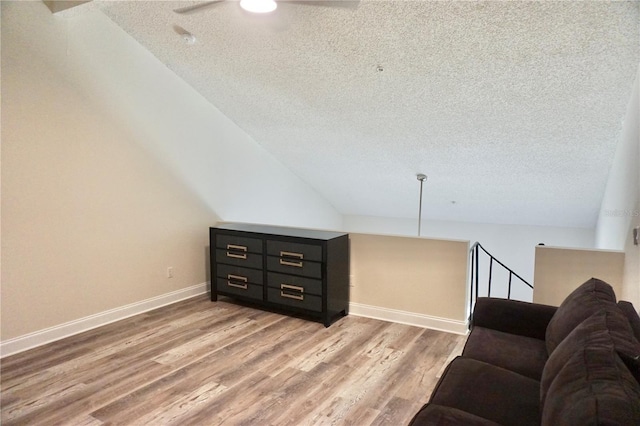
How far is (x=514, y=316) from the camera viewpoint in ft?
8.29

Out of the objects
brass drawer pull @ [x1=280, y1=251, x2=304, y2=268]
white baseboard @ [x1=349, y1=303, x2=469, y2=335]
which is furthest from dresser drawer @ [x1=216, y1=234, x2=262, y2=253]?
white baseboard @ [x1=349, y1=303, x2=469, y2=335]

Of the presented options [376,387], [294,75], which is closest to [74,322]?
[376,387]

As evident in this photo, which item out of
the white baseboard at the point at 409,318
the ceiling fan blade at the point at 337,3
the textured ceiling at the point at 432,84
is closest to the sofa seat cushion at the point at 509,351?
the white baseboard at the point at 409,318

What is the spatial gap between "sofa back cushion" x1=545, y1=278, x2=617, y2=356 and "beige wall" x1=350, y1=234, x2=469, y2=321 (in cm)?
140

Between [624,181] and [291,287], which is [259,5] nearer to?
[291,287]

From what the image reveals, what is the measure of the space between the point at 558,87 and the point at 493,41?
0.75 m

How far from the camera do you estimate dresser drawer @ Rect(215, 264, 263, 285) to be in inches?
163

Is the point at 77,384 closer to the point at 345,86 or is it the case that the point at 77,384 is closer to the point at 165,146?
the point at 165,146

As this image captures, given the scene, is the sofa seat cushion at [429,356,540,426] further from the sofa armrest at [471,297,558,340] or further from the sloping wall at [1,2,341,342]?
the sloping wall at [1,2,341,342]

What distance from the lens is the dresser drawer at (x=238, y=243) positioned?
4.11 meters

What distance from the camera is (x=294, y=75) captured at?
370 cm

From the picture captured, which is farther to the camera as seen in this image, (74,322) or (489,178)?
(489,178)

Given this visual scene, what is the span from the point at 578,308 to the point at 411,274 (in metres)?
1.90

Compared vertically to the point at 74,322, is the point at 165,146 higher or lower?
higher
